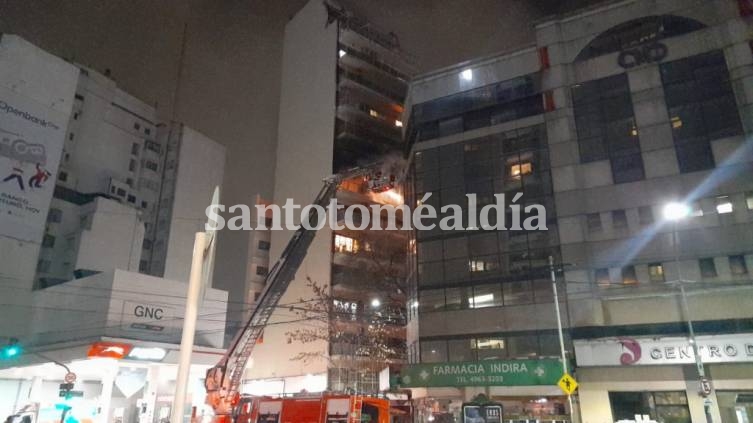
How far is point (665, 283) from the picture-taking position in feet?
89.9

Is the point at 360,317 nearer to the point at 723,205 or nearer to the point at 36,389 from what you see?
→ the point at 36,389

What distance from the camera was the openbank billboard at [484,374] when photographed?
84.7ft

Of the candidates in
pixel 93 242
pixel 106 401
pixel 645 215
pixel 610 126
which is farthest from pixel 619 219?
pixel 93 242

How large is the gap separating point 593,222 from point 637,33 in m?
12.7

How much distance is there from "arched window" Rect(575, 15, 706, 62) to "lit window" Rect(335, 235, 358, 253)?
28548mm

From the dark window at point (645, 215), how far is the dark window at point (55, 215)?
183 feet

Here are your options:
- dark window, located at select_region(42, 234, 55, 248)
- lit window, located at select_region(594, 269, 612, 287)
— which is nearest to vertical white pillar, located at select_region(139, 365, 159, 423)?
dark window, located at select_region(42, 234, 55, 248)

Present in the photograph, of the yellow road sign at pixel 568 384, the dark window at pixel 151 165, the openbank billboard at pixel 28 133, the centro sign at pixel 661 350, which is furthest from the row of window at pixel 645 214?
the dark window at pixel 151 165

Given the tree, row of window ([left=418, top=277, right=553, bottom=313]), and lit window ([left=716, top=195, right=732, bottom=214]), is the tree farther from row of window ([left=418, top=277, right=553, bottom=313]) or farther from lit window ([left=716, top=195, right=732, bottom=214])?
lit window ([left=716, top=195, right=732, bottom=214])

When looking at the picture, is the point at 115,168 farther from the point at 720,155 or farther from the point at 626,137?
the point at 720,155

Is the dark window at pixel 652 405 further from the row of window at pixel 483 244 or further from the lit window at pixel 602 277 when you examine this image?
the row of window at pixel 483 244

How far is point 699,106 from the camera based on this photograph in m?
29.7

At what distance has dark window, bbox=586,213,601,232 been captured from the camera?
3073cm

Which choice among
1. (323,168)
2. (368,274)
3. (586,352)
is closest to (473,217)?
(586,352)
